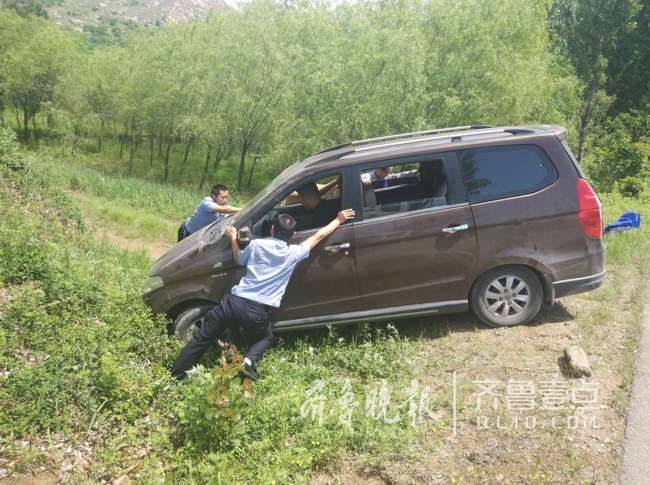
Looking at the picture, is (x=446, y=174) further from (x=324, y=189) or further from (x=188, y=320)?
(x=188, y=320)

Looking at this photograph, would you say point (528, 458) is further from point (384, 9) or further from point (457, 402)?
point (384, 9)

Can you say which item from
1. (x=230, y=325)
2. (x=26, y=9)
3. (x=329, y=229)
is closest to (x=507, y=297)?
(x=329, y=229)

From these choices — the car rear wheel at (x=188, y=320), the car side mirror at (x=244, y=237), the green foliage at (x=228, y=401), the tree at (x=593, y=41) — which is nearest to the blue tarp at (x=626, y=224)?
the car side mirror at (x=244, y=237)

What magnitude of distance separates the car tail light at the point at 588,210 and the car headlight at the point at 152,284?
457 cm

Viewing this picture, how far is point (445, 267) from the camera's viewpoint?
508cm

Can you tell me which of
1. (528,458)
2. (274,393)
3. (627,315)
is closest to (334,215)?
(274,393)

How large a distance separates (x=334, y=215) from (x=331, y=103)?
17296mm

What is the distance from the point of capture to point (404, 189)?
6.09 m

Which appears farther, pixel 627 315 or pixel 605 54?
pixel 605 54

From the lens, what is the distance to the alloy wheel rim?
5.14 metres

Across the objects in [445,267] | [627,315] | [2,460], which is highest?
[445,267]

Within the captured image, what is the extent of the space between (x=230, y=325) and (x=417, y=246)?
6.80 ft

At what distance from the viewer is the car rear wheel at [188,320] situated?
17.5 feet

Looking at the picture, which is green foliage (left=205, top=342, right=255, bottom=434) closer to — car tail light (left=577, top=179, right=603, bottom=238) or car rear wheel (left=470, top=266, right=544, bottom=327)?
car rear wheel (left=470, top=266, right=544, bottom=327)
